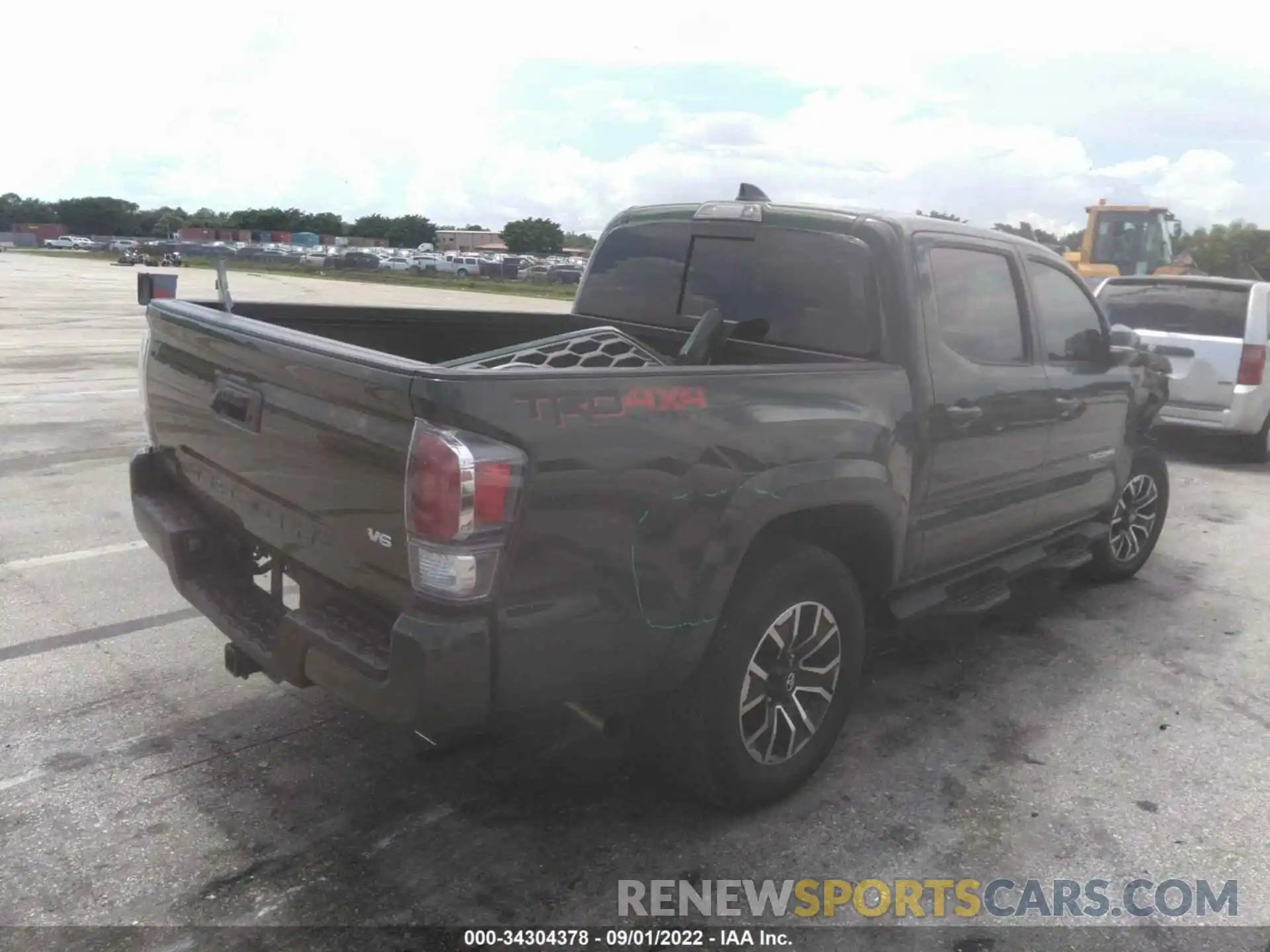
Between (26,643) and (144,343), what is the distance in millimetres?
1510

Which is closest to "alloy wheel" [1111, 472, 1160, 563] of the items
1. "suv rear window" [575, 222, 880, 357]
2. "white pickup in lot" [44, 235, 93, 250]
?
"suv rear window" [575, 222, 880, 357]

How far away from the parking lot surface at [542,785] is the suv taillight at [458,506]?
2.52 ft

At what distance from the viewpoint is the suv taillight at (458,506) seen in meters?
2.40

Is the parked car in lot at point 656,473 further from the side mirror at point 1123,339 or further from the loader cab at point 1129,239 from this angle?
the loader cab at point 1129,239

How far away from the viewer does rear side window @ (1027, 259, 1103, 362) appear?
4637mm

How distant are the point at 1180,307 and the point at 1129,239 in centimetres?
1099

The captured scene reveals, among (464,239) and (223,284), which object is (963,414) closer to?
(223,284)

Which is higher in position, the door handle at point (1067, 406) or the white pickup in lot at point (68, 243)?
the white pickup in lot at point (68, 243)

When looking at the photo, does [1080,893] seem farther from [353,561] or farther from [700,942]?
[353,561]

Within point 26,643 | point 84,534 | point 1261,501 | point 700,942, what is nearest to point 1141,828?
point 700,942

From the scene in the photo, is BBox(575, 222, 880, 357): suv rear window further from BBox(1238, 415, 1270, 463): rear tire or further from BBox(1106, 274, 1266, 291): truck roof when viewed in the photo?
BBox(1238, 415, 1270, 463): rear tire

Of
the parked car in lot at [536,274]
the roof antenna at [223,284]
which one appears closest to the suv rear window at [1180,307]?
the roof antenna at [223,284]

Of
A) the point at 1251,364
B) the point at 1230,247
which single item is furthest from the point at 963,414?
the point at 1230,247

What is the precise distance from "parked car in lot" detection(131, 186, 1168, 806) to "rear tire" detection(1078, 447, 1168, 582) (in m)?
0.95
